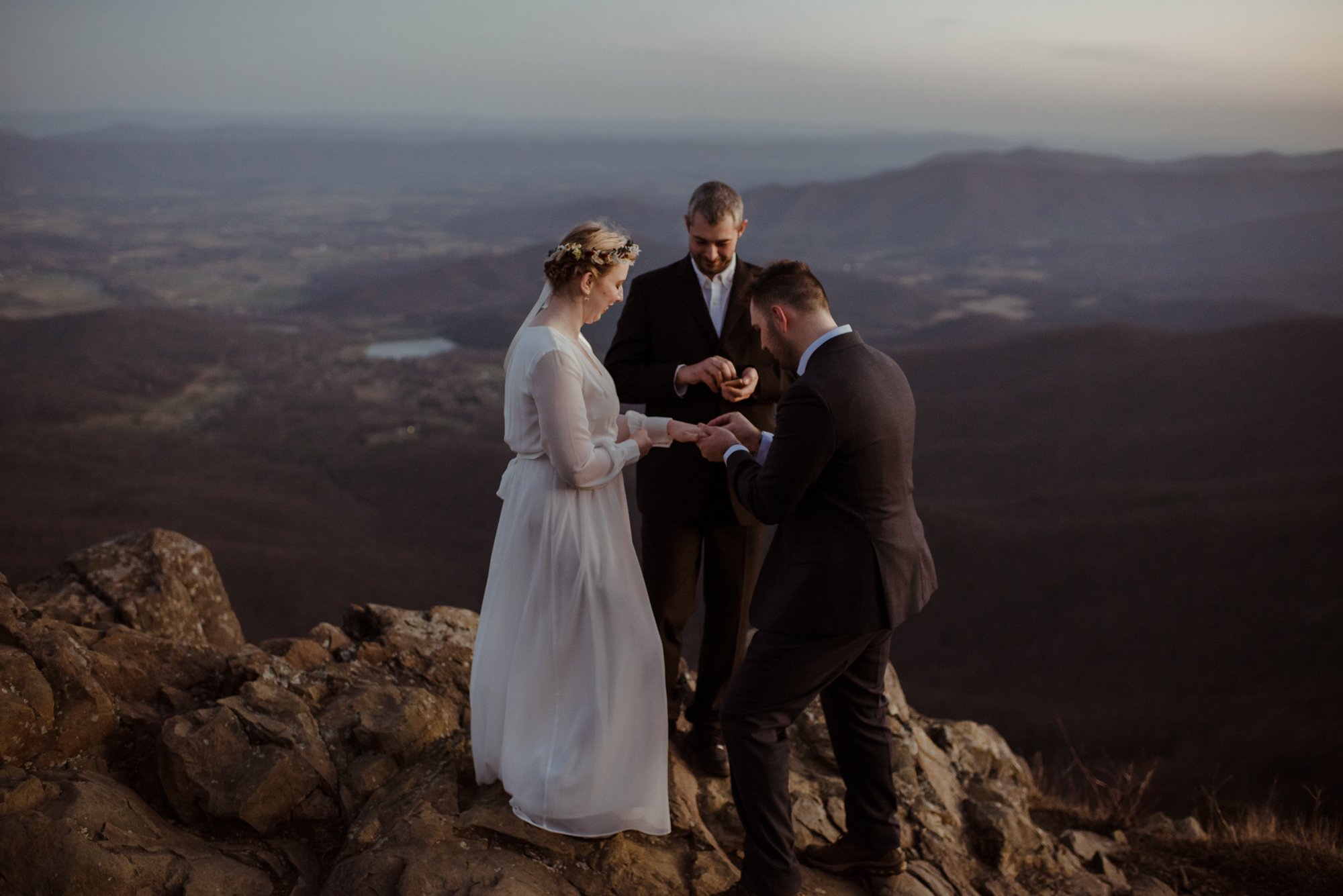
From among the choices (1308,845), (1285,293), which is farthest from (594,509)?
(1285,293)

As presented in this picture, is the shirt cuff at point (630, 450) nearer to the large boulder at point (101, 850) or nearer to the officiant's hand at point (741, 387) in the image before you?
the officiant's hand at point (741, 387)

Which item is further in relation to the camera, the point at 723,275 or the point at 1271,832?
the point at 1271,832

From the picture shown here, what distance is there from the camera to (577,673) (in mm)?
3982

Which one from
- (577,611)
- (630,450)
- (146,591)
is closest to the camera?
(577,611)

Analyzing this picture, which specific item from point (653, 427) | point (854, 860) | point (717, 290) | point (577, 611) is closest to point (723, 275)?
point (717, 290)

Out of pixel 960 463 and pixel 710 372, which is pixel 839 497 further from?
pixel 960 463

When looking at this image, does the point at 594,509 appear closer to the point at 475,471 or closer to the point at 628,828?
the point at 628,828

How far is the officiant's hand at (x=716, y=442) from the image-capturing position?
13.1 ft

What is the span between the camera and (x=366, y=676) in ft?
17.9

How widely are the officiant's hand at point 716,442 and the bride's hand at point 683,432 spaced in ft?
0.11

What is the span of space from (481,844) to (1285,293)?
4870 inches

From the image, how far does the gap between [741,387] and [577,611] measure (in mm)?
1366

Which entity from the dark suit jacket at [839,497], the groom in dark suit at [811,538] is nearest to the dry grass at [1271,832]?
the groom in dark suit at [811,538]

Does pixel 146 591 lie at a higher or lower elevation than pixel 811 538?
lower
